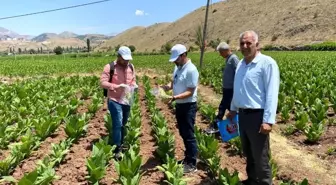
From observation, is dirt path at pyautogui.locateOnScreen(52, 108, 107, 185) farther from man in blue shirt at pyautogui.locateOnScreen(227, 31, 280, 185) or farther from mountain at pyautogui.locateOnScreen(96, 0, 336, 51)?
mountain at pyautogui.locateOnScreen(96, 0, 336, 51)

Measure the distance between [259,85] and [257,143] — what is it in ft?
2.31

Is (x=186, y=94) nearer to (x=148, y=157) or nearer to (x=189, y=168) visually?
(x=189, y=168)

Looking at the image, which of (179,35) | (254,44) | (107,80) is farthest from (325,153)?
(179,35)

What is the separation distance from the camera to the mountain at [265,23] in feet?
215

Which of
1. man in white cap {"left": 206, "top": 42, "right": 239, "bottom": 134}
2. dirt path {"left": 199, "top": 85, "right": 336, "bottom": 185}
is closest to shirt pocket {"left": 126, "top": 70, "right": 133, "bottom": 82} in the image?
man in white cap {"left": 206, "top": 42, "right": 239, "bottom": 134}

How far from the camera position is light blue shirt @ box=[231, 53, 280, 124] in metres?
4.22

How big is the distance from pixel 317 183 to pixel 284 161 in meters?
0.99

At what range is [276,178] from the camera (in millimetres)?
5664

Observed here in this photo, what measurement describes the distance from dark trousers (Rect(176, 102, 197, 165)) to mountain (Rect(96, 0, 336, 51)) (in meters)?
48.6

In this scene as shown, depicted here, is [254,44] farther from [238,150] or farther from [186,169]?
[238,150]

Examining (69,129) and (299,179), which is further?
(69,129)

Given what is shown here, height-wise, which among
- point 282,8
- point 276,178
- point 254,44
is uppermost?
point 282,8

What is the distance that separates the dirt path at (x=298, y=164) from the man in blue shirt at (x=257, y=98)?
1399mm

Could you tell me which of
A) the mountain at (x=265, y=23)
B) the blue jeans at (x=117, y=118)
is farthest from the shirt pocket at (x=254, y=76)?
the mountain at (x=265, y=23)
